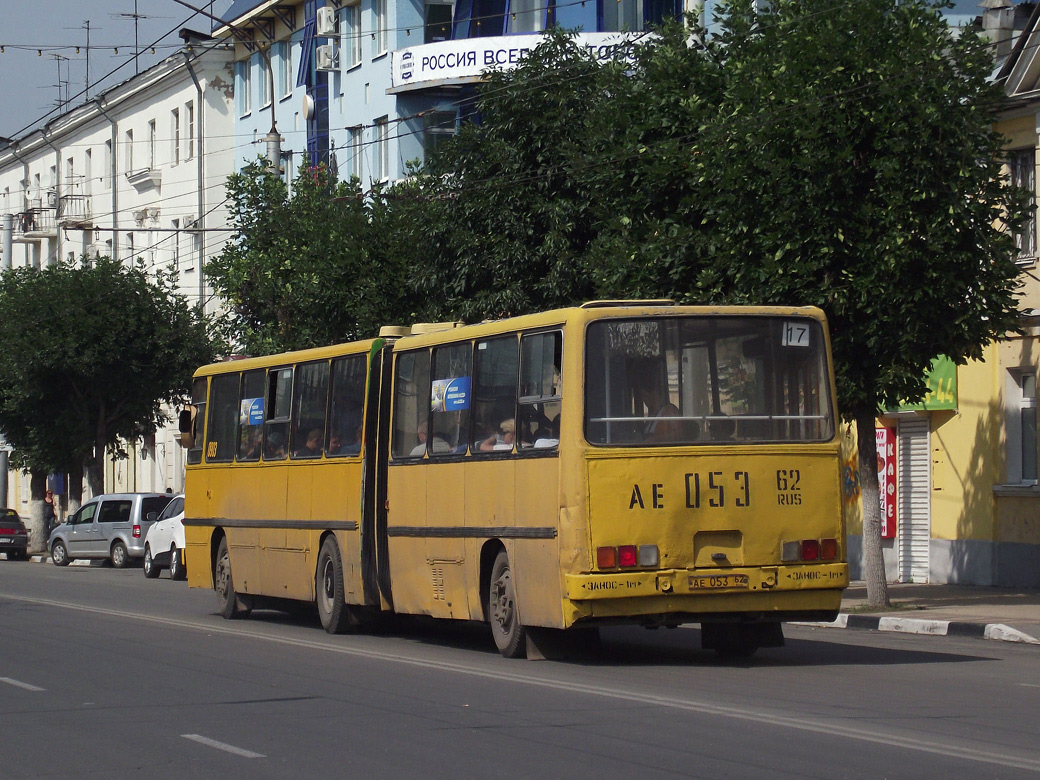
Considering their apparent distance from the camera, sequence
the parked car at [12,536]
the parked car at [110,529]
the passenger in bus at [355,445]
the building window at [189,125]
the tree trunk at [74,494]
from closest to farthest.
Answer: the passenger in bus at [355,445]
the parked car at [110,529]
the parked car at [12,536]
the building window at [189,125]
the tree trunk at [74,494]

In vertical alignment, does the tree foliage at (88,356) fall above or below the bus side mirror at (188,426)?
above

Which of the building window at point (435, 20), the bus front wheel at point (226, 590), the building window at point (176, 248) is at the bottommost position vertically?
the bus front wheel at point (226, 590)

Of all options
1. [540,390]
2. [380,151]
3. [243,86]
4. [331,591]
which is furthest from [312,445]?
[243,86]

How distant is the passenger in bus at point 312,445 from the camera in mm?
18469

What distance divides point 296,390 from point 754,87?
653 cm

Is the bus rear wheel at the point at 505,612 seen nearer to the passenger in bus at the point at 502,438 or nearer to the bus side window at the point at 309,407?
the passenger in bus at the point at 502,438

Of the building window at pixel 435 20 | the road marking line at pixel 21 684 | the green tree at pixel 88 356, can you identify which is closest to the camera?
the road marking line at pixel 21 684

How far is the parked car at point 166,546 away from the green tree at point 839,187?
15.7 m

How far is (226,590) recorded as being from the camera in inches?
827

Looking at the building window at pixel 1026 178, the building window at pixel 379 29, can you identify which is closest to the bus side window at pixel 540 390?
the building window at pixel 1026 178

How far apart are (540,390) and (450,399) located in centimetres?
182

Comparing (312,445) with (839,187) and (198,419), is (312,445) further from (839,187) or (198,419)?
(839,187)

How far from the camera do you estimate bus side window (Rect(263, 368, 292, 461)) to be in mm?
19422

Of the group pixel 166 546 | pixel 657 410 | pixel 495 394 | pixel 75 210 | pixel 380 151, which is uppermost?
pixel 75 210
